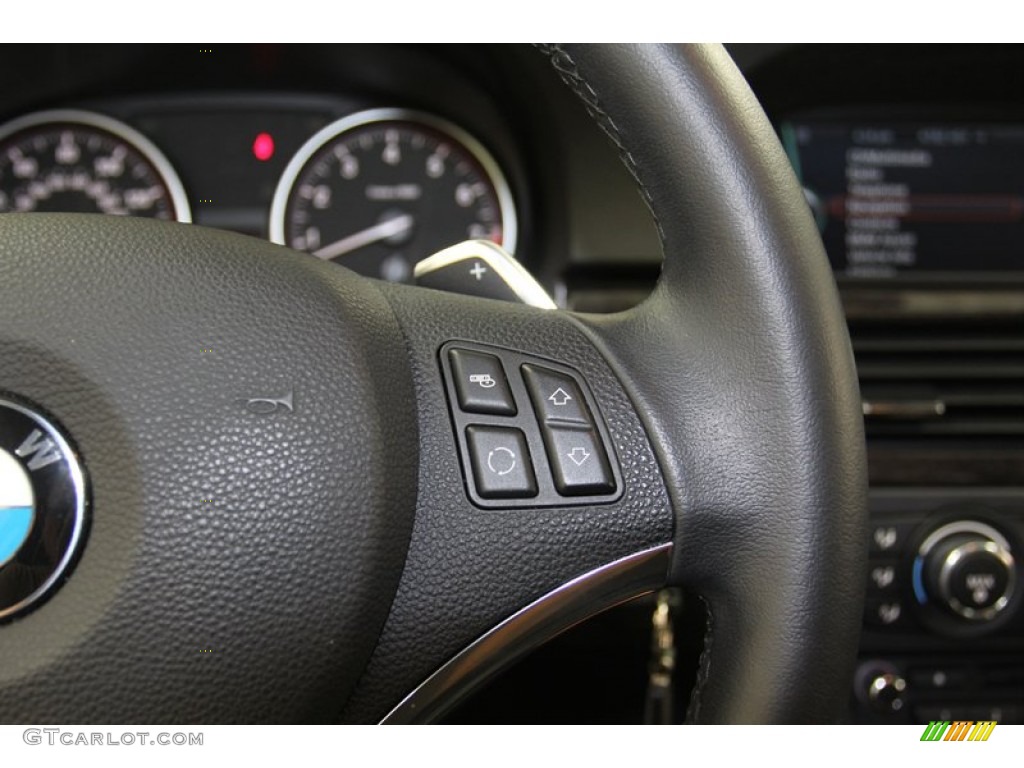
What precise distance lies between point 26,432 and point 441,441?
0.55 feet

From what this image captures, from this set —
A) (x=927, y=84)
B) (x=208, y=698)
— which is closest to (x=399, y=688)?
(x=208, y=698)

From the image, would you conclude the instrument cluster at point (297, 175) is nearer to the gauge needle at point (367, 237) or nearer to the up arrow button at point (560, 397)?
the gauge needle at point (367, 237)

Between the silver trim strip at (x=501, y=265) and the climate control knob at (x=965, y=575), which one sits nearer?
the silver trim strip at (x=501, y=265)

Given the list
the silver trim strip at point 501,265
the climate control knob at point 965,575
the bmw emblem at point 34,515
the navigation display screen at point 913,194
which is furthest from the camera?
the navigation display screen at point 913,194

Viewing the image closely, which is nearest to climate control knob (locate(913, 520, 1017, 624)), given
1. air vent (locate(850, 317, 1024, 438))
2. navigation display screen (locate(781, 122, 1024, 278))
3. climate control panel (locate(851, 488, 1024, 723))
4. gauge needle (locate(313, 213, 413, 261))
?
climate control panel (locate(851, 488, 1024, 723))

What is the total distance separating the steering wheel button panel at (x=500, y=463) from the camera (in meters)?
0.46

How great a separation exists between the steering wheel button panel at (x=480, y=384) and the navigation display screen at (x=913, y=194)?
77 centimetres

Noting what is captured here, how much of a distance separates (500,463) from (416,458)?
37 mm

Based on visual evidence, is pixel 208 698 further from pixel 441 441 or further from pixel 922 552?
pixel 922 552

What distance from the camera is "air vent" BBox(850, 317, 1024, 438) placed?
103cm

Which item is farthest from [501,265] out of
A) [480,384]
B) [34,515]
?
[34,515]

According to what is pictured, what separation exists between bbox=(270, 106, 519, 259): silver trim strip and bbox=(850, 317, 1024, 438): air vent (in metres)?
0.42

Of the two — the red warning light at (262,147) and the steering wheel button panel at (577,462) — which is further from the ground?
the red warning light at (262,147)

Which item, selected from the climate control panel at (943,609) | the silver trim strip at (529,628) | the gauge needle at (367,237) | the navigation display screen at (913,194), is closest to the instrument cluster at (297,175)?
the gauge needle at (367,237)
